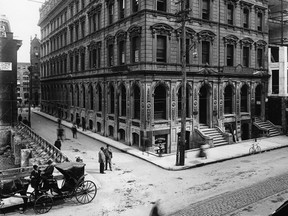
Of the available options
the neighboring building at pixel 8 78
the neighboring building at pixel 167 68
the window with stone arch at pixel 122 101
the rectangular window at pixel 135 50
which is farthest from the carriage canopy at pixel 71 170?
the neighboring building at pixel 8 78

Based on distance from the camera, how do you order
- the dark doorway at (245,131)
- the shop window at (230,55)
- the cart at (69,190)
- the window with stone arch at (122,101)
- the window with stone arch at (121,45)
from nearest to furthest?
1. the cart at (69,190)
2. the window with stone arch at (121,45)
3. the window with stone arch at (122,101)
4. the shop window at (230,55)
5. the dark doorway at (245,131)

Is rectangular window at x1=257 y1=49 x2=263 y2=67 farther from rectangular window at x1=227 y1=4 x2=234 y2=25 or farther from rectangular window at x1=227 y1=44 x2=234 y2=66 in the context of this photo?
rectangular window at x1=227 y1=4 x2=234 y2=25

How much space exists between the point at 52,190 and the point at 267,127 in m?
25.1

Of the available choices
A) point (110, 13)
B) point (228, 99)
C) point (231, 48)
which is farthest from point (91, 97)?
point (231, 48)

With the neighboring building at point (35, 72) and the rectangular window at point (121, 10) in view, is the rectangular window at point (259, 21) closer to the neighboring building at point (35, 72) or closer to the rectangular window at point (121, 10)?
the rectangular window at point (121, 10)

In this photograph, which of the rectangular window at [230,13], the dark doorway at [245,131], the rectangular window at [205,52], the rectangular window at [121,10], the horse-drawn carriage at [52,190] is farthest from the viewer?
the dark doorway at [245,131]

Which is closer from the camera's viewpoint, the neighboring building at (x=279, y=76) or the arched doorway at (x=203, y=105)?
the arched doorway at (x=203, y=105)

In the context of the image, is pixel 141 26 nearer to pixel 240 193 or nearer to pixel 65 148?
pixel 65 148

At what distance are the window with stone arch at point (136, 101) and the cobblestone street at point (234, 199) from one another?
40.1ft

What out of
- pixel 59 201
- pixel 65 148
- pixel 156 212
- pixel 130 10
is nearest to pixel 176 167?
pixel 156 212

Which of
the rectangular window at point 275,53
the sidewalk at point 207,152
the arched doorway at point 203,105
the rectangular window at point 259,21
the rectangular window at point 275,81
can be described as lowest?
the sidewalk at point 207,152

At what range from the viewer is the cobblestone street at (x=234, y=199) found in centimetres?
1112

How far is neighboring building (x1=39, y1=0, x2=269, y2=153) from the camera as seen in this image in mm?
22812

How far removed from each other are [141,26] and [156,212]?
1528 centimetres
